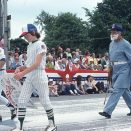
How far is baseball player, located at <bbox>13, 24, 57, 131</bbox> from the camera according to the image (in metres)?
8.53

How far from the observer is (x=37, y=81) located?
8578 mm

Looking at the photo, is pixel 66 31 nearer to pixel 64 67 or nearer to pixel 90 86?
pixel 90 86

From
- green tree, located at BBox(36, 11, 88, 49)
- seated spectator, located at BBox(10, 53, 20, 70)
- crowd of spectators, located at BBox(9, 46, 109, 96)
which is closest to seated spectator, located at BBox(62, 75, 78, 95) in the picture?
crowd of spectators, located at BBox(9, 46, 109, 96)

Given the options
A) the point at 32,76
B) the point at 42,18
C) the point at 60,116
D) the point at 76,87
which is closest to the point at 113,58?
the point at 60,116

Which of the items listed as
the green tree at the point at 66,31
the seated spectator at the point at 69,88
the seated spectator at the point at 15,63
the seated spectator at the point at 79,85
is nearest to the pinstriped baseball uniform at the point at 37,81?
the seated spectator at the point at 15,63

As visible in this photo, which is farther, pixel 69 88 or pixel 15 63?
pixel 69 88

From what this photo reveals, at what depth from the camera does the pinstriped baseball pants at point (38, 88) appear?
856cm

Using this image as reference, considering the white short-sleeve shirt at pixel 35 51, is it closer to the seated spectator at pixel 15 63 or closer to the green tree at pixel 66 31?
the seated spectator at pixel 15 63

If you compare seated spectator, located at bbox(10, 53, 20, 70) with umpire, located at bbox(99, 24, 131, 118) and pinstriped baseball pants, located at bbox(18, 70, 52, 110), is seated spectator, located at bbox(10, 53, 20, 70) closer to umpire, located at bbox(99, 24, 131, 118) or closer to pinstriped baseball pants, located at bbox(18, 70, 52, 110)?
umpire, located at bbox(99, 24, 131, 118)

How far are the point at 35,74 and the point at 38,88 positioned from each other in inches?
9.4

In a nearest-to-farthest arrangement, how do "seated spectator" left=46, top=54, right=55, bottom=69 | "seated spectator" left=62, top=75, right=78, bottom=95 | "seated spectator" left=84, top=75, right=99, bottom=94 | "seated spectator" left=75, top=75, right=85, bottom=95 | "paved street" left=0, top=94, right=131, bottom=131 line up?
1. "paved street" left=0, top=94, right=131, bottom=131
2. "seated spectator" left=46, top=54, right=55, bottom=69
3. "seated spectator" left=62, top=75, right=78, bottom=95
4. "seated spectator" left=75, top=75, right=85, bottom=95
5. "seated spectator" left=84, top=75, right=99, bottom=94

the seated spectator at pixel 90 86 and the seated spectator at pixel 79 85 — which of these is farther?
the seated spectator at pixel 90 86

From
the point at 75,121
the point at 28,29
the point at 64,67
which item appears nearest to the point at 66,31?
the point at 64,67

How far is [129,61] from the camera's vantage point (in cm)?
1112
